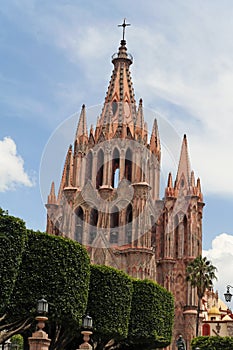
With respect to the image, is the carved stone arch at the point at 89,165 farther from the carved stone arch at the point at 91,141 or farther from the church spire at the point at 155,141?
the church spire at the point at 155,141

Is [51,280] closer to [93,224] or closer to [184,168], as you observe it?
[93,224]

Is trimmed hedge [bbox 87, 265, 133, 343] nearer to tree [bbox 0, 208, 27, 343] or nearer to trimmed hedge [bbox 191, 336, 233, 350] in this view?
tree [bbox 0, 208, 27, 343]

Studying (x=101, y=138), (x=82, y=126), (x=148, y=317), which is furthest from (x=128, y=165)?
(x=148, y=317)

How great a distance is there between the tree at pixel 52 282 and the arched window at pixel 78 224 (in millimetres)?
34570

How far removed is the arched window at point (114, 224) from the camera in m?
63.7

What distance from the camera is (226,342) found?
47625mm

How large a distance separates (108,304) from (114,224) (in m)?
33.0

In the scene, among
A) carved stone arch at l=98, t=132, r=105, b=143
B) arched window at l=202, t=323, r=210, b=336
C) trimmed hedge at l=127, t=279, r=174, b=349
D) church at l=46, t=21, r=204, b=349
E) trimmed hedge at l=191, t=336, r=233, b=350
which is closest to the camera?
trimmed hedge at l=127, t=279, r=174, b=349

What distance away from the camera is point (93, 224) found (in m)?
65.3

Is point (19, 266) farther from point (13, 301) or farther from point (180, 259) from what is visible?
point (180, 259)

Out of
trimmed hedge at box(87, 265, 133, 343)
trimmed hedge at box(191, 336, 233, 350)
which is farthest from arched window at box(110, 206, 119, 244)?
trimmed hedge at box(87, 265, 133, 343)

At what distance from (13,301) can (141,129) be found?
4384cm

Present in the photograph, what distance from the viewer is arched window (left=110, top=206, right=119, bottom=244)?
2509 inches

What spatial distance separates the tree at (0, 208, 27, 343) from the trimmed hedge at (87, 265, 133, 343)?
7.55m
